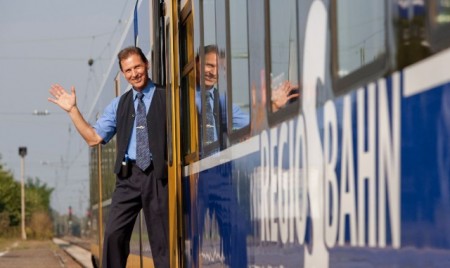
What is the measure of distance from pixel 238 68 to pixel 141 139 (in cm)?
262

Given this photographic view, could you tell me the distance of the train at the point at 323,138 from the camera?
3055 millimetres

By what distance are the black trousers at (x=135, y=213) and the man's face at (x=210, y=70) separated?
1.62 metres

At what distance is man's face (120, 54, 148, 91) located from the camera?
8445 millimetres

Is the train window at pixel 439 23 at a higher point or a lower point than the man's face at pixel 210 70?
lower

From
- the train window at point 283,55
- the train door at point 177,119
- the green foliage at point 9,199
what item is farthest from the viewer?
the green foliage at point 9,199

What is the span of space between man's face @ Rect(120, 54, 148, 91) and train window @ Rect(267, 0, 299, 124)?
331 centimetres

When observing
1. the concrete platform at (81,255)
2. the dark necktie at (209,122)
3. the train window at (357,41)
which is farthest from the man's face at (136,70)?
the concrete platform at (81,255)

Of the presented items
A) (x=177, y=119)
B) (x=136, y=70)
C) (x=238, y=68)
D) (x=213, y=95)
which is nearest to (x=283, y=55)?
(x=238, y=68)

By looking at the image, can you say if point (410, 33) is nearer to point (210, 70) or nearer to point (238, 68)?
point (238, 68)

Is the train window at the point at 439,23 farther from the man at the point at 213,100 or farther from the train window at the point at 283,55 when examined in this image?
→ the man at the point at 213,100

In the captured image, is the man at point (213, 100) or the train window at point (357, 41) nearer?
the train window at point (357, 41)

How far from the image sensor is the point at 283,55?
4902mm

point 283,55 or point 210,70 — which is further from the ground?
point 210,70

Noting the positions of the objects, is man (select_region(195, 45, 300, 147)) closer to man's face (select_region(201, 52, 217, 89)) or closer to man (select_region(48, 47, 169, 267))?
man's face (select_region(201, 52, 217, 89))
